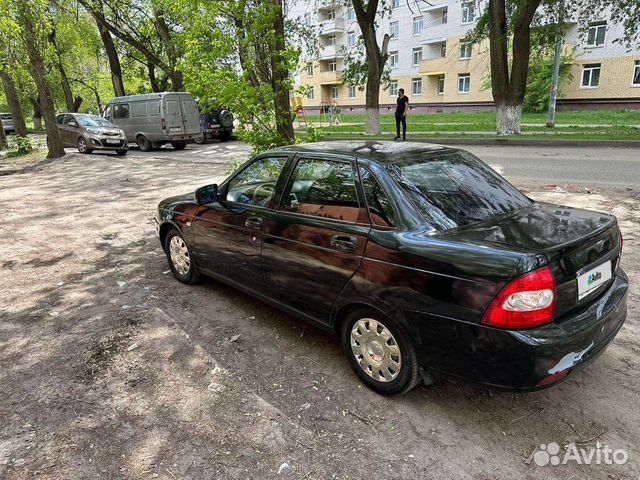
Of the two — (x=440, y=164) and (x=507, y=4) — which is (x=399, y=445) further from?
(x=507, y=4)

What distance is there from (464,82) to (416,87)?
18.0ft

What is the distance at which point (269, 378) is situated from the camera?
3199 millimetres

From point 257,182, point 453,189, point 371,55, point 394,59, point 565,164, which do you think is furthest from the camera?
point 394,59

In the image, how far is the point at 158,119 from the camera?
20.0 metres

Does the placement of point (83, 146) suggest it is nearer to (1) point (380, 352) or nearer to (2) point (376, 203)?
(2) point (376, 203)

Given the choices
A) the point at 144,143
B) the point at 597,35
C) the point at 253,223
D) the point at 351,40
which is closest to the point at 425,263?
the point at 253,223

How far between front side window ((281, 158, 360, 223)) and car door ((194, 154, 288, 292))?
20cm

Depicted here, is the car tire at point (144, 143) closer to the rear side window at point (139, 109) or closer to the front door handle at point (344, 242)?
the rear side window at point (139, 109)

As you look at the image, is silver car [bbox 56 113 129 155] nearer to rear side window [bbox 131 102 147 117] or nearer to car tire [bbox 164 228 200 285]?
rear side window [bbox 131 102 147 117]

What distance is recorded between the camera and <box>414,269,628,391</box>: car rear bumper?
2.31 m

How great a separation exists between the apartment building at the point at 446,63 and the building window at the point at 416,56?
9 cm

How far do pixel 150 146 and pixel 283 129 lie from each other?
51.8ft

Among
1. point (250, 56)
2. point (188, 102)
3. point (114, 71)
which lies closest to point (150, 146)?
point (188, 102)

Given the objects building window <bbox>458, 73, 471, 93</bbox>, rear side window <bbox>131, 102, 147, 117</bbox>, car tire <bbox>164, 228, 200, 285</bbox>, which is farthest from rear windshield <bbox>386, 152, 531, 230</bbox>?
building window <bbox>458, 73, 471, 93</bbox>
